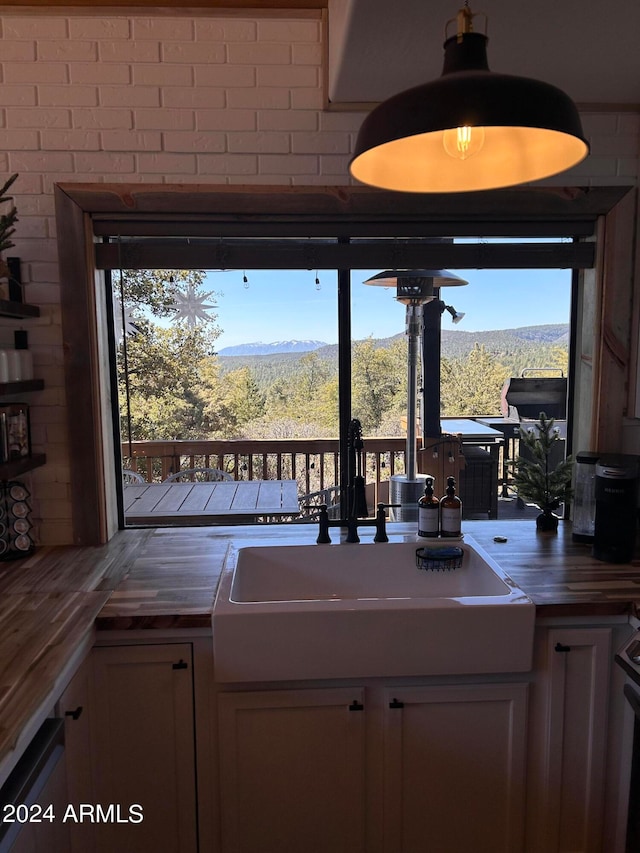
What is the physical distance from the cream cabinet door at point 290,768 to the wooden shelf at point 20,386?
111 centimetres

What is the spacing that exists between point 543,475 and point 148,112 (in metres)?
1.93

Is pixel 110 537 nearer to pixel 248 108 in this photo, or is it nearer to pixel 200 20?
pixel 248 108

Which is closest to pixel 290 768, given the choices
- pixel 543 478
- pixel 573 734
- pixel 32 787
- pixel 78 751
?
pixel 78 751

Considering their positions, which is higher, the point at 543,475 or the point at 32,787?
the point at 543,475

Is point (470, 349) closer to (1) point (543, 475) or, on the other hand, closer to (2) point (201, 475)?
(1) point (543, 475)

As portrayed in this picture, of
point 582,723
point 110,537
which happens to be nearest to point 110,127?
point 110,537

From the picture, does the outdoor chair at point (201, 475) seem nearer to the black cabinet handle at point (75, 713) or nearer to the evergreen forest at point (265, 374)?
the evergreen forest at point (265, 374)

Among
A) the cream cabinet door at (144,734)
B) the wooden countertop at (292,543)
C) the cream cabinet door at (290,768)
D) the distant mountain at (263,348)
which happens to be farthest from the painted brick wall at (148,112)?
the cream cabinet door at (290,768)

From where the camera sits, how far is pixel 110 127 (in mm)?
1938

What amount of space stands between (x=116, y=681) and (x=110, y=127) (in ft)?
5.74

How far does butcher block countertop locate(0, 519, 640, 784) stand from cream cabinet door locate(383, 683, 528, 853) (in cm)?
33

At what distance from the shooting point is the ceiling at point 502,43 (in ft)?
4.69

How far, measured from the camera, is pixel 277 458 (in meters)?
3.15

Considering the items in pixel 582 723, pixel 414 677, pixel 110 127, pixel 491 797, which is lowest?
pixel 491 797
